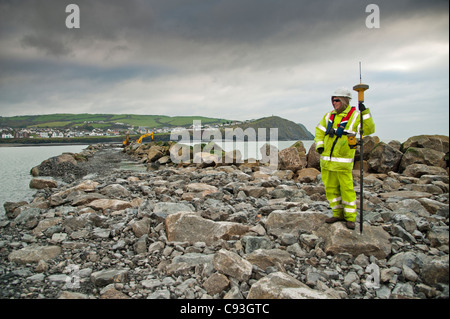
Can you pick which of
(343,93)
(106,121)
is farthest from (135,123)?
(343,93)

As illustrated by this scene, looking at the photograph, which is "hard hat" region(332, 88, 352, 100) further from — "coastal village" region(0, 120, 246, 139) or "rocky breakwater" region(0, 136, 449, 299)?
"coastal village" region(0, 120, 246, 139)

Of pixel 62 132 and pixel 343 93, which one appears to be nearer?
pixel 343 93

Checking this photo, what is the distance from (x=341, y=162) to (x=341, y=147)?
272 mm

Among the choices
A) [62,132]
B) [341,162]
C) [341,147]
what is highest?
[62,132]

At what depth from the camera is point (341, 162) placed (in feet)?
15.9

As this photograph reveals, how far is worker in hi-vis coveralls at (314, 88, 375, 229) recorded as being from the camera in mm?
4672

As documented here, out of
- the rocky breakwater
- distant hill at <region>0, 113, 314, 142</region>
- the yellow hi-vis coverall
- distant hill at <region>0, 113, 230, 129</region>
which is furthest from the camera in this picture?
distant hill at <region>0, 113, 230, 129</region>

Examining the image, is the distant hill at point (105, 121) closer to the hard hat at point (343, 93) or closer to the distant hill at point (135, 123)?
the distant hill at point (135, 123)

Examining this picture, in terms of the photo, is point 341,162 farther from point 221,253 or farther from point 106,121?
point 106,121

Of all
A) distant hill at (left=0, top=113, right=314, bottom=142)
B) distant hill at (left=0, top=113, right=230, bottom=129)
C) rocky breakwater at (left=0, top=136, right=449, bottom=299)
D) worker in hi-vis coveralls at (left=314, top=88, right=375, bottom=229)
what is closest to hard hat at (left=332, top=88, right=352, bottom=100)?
worker in hi-vis coveralls at (left=314, top=88, right=375, bottom=229)

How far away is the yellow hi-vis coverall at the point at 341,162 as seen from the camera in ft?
15.3

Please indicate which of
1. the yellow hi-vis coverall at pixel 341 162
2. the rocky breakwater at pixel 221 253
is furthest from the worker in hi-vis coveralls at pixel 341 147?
the rocky breakwater at pixel 221 253

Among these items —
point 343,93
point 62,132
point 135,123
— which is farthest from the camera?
point 135,123
